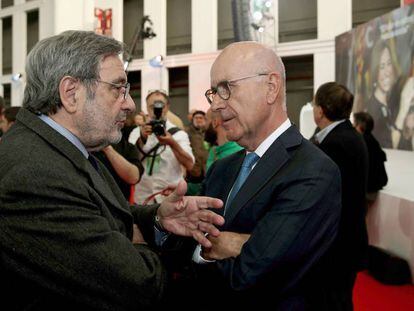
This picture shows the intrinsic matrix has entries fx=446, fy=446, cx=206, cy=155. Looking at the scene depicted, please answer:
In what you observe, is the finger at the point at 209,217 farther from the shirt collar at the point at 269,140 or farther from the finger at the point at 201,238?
the shirt collar at the point at 269,140

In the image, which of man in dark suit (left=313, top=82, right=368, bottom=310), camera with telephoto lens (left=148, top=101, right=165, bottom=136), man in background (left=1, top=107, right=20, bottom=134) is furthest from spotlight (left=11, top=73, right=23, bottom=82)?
man in dark suit (left=313, top=82, right=368, bottom=310)

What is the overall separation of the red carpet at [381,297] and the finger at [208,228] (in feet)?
8.32

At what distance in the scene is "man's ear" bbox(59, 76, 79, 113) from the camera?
1.42 m

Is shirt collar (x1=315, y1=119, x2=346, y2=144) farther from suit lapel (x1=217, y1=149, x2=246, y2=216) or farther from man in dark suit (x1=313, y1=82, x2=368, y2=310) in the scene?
suit lapel (x1=217, y1=149, x2=246, y2=216)

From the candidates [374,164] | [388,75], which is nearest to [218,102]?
[374,164]

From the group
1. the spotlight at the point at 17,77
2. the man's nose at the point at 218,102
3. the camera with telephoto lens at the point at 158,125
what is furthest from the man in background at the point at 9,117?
the spotlight at the point at 17,77

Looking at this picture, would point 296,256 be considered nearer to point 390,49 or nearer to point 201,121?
point 390,49

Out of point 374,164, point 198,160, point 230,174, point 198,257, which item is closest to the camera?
point 198,257

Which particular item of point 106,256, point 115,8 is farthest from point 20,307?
point 115,8

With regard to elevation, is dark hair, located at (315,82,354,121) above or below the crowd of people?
above

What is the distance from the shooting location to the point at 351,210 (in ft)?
9.34

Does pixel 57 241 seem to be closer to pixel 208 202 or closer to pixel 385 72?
pixel 208 202

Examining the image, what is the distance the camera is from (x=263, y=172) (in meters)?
1.58

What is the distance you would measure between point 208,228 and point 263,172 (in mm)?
277
